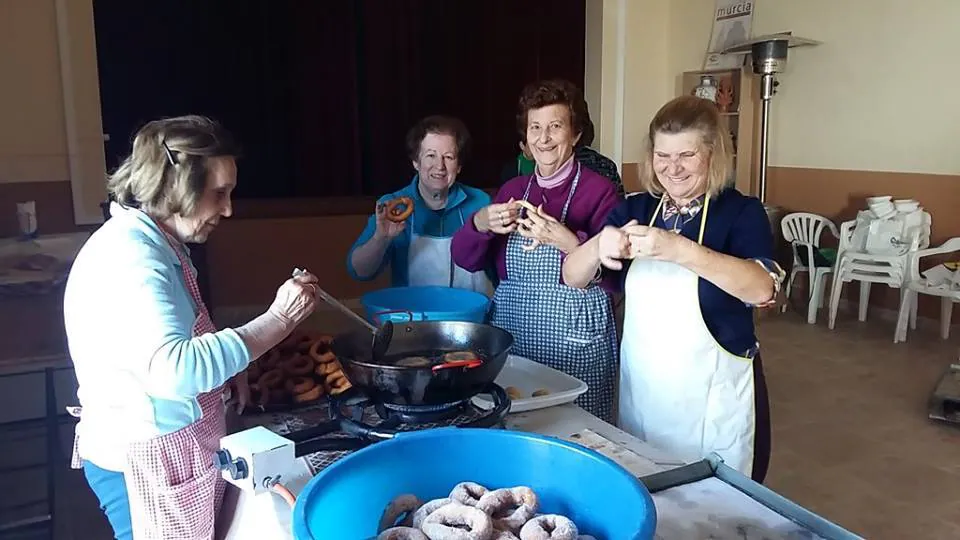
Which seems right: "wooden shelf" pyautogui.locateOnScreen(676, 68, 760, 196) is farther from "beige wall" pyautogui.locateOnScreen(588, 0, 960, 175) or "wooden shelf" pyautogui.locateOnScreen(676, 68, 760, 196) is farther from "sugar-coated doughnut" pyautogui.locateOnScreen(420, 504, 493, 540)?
"sugar-coated doughnut" pyautogui.locateOnScreen(420, 504, 493, 540)

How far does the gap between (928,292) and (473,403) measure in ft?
14.1

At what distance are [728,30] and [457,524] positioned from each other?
6.08 metres

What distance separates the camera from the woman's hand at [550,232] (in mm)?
1769

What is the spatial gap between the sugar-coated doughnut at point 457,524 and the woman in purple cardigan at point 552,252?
0.97 meters

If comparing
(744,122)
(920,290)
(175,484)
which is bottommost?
(920,290)

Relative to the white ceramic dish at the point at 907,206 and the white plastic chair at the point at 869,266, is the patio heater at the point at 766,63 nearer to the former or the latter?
the white plastic chair at the point at 869,266

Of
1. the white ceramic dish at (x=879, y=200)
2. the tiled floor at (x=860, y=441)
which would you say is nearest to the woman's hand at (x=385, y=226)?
the tiled floor at (x=860, y=441)

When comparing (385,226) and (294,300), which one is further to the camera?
(385,226)

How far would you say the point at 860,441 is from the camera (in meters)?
3.41

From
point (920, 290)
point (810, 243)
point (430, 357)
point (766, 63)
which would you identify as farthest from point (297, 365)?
point (766, 63)

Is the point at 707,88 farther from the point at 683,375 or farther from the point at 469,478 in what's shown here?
the point at 469,478

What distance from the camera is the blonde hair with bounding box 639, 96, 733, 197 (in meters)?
1.61

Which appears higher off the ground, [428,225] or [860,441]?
[428,225]

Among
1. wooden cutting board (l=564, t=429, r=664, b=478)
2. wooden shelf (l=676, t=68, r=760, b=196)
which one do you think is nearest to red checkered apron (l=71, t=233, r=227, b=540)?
wooden cutting board (l=564, t=429, r=664, b=478)
